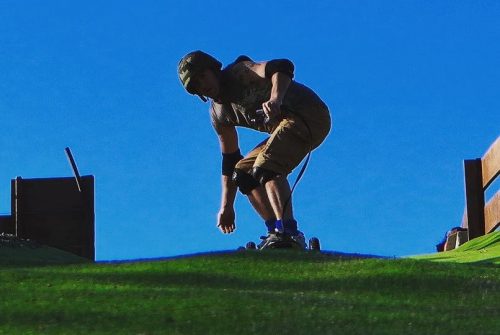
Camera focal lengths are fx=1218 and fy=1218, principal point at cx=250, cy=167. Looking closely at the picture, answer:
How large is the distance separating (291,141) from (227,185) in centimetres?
77

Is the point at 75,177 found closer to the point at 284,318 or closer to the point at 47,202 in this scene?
the point at 47,202

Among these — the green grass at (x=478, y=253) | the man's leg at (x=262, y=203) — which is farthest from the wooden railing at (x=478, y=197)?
the man's leg at (x=262, y=203)

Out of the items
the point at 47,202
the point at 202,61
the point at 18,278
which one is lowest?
the point at 18,278

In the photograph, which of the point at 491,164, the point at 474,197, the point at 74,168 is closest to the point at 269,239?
the point at 491,164

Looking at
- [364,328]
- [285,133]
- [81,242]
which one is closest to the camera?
[364,328]

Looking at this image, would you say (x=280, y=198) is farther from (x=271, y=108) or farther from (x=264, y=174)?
(x=271, y=108)

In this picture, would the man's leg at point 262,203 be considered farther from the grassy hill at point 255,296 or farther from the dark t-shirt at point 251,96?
the grassy hill at point 255,296

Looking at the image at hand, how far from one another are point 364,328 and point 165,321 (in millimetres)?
886

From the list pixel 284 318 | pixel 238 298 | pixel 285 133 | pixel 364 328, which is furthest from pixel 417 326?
pixel 285 133

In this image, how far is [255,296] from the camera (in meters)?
6.07

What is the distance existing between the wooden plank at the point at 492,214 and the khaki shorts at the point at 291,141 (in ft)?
19.1

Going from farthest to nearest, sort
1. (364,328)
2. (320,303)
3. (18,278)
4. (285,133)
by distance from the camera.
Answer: (285,133) < (18,278) < (320,303) < (364,328)

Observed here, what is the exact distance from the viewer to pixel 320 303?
5922 mm

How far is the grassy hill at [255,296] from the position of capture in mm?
5340
